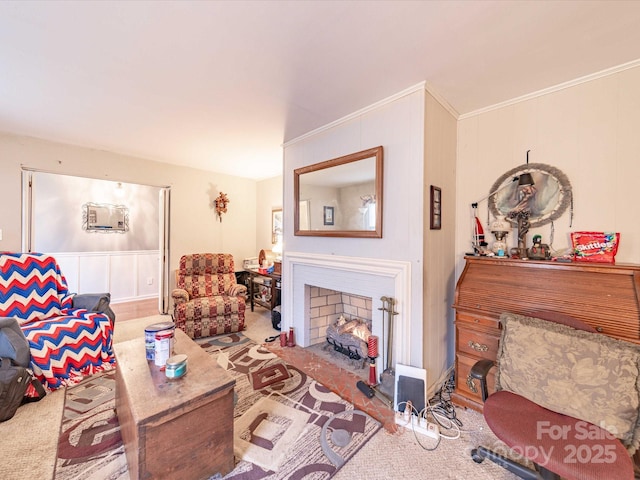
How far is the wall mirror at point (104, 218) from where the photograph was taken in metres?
4.83

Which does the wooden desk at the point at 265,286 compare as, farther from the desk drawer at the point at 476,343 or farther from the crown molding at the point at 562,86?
the crown molding at the point at 562,86

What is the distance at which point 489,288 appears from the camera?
1.91 meters

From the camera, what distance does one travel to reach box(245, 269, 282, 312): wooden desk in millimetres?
3752

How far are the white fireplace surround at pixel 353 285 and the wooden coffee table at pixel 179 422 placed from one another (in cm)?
131

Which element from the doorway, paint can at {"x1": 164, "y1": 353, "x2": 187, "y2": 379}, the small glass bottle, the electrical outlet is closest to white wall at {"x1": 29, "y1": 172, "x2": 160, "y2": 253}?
the doorway

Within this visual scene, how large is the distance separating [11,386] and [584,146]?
14.3 feet

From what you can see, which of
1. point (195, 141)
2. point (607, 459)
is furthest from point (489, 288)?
point (195, 141)

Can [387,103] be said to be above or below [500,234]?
above

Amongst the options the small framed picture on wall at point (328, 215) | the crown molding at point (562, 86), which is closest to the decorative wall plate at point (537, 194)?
the crown molding at point (562, 86)

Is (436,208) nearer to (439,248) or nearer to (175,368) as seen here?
(439,248)

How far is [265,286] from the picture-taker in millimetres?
4109

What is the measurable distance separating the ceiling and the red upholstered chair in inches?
64.2

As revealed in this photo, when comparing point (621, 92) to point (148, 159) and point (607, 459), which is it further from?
point (148, 159)

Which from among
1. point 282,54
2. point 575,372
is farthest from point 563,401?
point 282,54
